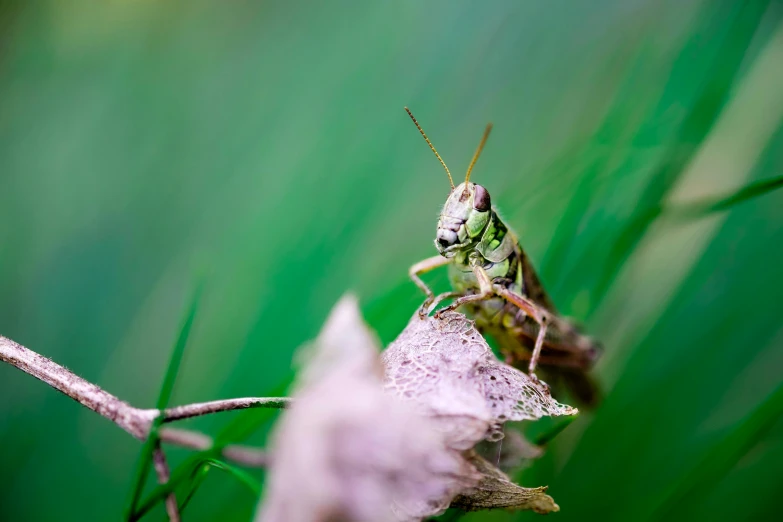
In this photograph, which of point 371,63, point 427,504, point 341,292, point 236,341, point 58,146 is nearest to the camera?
point 427,504

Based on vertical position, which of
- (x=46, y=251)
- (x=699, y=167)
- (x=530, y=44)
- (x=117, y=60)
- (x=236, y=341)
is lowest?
(x=236, y=341)

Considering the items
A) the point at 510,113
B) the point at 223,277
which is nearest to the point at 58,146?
the point at 223,277

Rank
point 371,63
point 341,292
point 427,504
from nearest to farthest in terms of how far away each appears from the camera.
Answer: point 427,504 → point 341,292 → point 371,63

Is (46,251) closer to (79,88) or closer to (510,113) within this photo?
(79,88)

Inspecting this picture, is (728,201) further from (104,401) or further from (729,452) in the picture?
(104,401)

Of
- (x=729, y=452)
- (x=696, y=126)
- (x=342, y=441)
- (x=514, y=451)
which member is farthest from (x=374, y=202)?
(x=342, y=441)
